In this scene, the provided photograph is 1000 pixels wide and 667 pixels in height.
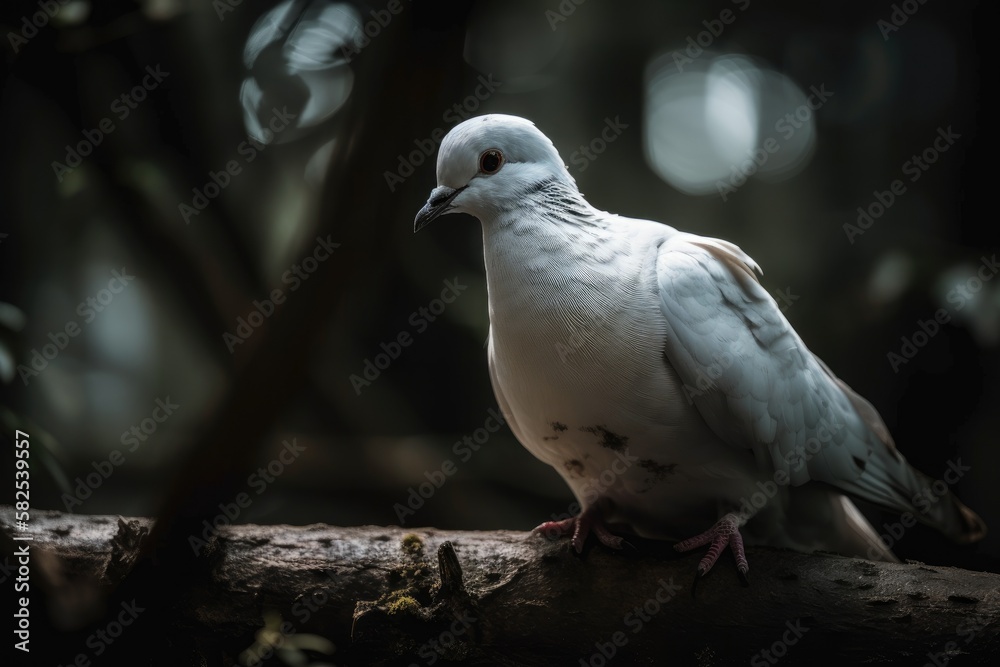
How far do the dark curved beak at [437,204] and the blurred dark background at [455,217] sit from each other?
128 centimetres

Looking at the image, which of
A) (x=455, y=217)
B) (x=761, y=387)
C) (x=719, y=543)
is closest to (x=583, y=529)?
(x=719, y=543)

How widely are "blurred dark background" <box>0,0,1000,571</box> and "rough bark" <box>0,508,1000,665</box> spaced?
1438 millimetres

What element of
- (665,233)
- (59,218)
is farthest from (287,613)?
(59,218)

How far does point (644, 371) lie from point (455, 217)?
291 centimetres

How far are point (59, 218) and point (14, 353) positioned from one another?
2060mm

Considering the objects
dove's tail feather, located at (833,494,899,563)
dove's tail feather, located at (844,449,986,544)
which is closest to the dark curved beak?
dove's tail feather, located at (844,449,986,544)

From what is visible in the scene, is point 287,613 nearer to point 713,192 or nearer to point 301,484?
point 301,484

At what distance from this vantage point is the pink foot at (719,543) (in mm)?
2236

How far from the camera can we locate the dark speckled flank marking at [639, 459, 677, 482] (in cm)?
240

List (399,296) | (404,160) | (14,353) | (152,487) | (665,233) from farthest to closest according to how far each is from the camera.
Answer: (399,296), (152,487), (665,233), (14,353), (404,160)

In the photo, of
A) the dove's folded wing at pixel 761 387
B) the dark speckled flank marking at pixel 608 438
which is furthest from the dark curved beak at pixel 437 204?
the dark speckled flank marking at pixel 608 438

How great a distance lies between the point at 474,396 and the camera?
5195 millimetres

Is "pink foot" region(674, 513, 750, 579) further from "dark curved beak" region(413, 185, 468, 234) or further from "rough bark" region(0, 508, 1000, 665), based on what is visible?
"dark curved beak" region(413, 185, 468, 234)

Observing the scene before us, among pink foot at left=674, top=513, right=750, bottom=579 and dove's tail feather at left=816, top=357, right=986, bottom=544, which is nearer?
pink foot at left=674, top=513, right=750, bottom=579
